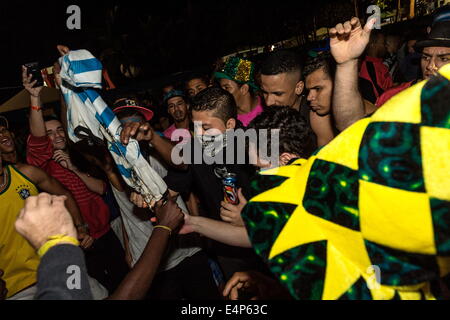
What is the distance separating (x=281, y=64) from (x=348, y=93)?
51.7 inches

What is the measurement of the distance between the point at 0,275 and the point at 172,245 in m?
1.08

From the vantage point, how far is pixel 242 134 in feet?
6.65

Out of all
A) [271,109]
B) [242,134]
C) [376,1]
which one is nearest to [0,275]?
[242,134]

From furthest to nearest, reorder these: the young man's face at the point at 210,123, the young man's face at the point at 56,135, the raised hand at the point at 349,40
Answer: the young man's face at the point at 56,135 < the young man's face at the point at 210,123 < the raised hand at the point at 349,40

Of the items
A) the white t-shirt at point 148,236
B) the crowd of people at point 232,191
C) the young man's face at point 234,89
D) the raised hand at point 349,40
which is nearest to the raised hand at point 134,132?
the crowd of people at point 232,191

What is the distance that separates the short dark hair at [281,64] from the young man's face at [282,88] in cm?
4

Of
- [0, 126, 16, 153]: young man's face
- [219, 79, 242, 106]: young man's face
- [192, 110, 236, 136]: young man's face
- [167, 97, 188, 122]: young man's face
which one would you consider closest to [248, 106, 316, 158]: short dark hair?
[192, 110, 236, 136]: young man's face

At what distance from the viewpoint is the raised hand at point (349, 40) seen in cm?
158

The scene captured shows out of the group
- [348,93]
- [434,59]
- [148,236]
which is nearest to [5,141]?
[148,236]

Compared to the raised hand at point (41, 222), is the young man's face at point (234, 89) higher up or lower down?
higher up

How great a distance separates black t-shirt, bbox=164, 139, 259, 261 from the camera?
2.11m

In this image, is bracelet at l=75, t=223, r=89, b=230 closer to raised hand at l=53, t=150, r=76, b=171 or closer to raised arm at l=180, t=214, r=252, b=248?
raised hand at l=53, t=150, r=76, b=171

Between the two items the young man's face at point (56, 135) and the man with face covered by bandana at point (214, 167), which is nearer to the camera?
the man with face covered by bandana at point (214, 167)

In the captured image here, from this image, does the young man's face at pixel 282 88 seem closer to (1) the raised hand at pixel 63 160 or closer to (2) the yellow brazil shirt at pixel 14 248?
(1) the raised hand at pixel 63 160
